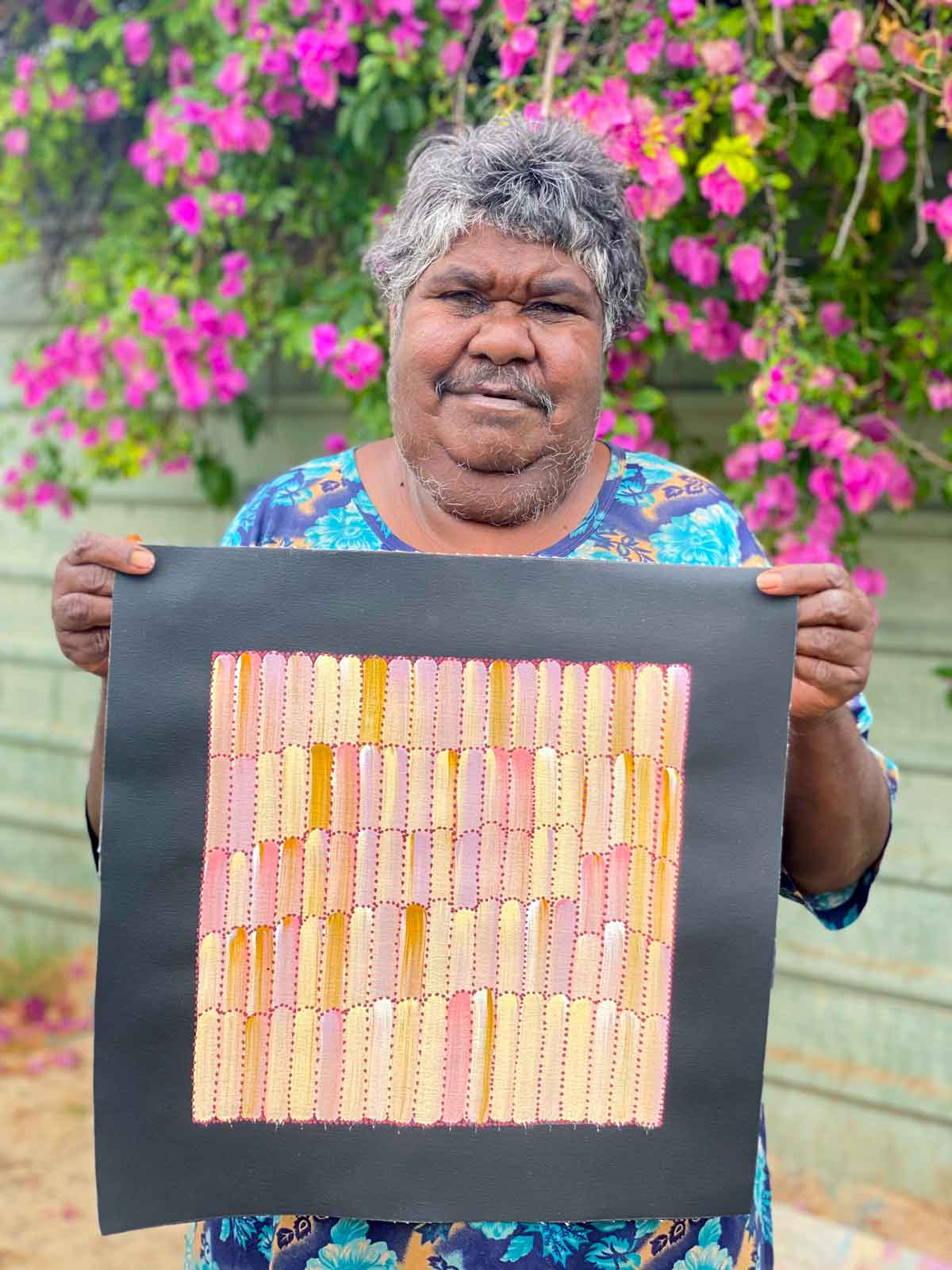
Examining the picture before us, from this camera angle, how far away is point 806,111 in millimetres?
2537

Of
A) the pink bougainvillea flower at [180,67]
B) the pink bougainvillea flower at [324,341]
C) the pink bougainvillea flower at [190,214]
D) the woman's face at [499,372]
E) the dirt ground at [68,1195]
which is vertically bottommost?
the dirt ground at [68,1195]

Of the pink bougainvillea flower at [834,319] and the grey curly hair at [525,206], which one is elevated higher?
the pink bougainvillea flower at [834,319]

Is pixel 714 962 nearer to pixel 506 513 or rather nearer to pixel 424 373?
pixel 506 513

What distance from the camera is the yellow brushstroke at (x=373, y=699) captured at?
4.07ft

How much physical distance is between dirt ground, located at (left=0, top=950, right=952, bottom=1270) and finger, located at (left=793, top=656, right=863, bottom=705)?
2.26m

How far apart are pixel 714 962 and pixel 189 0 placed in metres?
2.93

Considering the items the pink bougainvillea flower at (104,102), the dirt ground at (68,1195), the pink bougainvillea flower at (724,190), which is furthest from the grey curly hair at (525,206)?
the dirt ground at (68,1195)

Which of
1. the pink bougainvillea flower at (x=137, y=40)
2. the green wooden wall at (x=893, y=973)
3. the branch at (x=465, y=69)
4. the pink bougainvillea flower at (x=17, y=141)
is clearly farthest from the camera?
the pink bougainvillea flower at (x=17, y=141)

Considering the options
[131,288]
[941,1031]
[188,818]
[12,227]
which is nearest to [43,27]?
[12,227]

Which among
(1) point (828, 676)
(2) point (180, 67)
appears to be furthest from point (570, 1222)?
(2) point (180, 67)

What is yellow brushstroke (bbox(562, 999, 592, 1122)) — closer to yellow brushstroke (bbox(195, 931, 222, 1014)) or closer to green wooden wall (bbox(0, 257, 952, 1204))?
yellow brushstroke (bbox(195, 931, 222, 1014))

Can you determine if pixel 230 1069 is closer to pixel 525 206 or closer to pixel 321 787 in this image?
pixel 321 787

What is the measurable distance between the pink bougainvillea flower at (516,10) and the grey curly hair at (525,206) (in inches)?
42.6

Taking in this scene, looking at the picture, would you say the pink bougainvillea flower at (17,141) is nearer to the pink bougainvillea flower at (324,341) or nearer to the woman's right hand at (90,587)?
the pink bougainvillea flower at (324,341)
